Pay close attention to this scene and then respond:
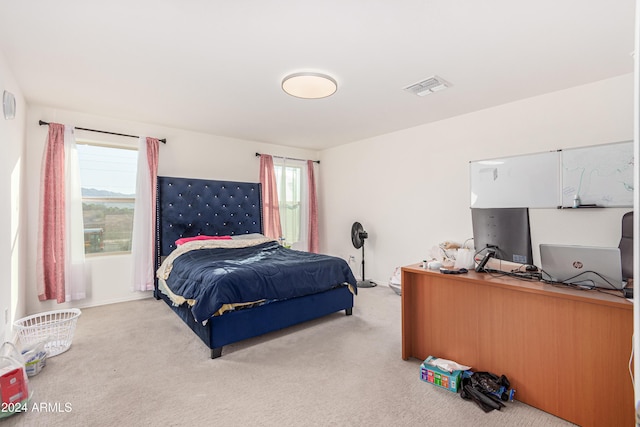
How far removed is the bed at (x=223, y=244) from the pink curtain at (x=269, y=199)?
0.48 feet

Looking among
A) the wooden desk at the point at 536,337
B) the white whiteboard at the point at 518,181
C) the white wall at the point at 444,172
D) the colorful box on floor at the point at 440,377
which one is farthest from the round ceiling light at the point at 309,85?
the colorful box on floor at the point at 440,377

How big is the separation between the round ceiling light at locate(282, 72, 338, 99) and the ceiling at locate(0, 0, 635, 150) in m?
0.07

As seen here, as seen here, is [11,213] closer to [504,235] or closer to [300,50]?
[300,50]

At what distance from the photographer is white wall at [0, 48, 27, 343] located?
2379 mm

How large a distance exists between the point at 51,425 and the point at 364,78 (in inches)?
132

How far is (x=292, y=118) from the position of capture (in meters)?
4.00

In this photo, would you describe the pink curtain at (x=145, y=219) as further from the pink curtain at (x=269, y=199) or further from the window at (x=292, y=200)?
the window at (x=292, y=200)

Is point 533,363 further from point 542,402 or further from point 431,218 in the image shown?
point 431,218

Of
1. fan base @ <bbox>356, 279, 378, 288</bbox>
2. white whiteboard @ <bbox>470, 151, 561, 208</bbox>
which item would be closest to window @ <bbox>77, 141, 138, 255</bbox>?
fan base @ <bbox>356, 279, 378, 288</bbox>

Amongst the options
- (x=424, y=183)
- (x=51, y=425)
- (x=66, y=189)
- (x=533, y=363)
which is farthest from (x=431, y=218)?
(x=66, y=189)

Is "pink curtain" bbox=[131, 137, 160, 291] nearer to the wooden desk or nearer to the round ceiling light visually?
the round ceiling light

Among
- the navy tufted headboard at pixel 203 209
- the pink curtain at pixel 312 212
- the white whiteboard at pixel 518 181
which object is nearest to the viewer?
the white whiteboard at pixel 518 181

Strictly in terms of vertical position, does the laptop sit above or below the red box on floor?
above

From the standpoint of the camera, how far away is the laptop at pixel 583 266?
5.48 feet
